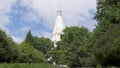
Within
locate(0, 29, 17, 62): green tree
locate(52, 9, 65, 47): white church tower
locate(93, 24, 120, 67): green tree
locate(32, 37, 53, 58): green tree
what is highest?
locate(52, 9, 65, 47): white church tower

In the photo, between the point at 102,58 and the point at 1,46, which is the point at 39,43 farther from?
the point at 102,58

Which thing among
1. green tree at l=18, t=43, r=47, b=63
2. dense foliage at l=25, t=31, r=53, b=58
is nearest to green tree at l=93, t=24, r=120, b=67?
green tree at l=18, t=43, r=47, b=63

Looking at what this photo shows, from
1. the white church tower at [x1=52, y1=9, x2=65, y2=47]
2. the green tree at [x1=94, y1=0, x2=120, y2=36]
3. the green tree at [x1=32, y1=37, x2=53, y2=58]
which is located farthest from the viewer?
the white church tower at [x1=52, y1=9, x2=65, y2=47]

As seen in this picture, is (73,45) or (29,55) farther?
(73,45)

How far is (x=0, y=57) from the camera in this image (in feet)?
221

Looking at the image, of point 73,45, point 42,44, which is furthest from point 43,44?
point 73,45

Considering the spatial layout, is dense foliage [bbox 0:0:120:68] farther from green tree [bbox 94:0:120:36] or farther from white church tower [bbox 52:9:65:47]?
white church tower [bbox 52:9:65:47]

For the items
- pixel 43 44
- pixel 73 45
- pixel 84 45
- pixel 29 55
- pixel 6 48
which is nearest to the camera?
pixel 6 48

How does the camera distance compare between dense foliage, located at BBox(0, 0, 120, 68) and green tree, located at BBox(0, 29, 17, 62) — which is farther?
green tree, located at BBox(0, 29, 17, 62)

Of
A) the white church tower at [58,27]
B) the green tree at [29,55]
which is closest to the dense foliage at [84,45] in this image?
the green tree at [29,55]

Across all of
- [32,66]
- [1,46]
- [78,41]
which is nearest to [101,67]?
[32,66]

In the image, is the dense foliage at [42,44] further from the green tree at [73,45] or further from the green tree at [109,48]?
the green tree at [109,48]

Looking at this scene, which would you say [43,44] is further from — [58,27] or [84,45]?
[84,45]

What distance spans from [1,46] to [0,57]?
11.8 ft
